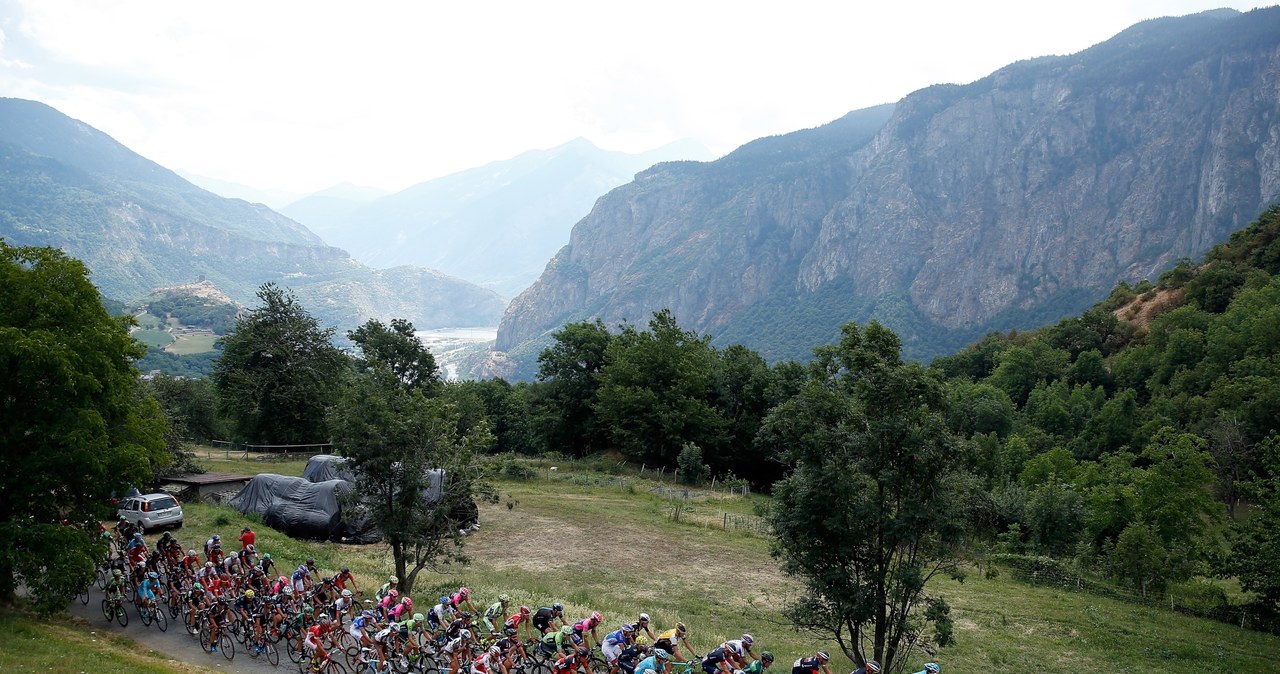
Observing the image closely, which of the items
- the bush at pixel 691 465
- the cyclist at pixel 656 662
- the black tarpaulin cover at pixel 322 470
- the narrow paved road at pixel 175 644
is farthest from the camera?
the bush at pixel 691 465

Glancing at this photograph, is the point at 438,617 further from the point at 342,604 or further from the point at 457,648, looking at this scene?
the point at 342,604

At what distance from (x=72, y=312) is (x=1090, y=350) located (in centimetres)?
9676

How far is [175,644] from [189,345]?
674 ft

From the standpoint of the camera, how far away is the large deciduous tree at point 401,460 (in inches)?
730

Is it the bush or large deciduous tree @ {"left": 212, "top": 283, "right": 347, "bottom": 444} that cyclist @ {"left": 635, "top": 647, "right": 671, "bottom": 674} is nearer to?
the bush

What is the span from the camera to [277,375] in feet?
163

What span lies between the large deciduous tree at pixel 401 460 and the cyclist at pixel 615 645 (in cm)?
710

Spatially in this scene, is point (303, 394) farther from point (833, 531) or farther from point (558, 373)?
point (833, 531)

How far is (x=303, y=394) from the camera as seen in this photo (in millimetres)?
49750

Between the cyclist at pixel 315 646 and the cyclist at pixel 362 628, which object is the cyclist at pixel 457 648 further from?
the cyclist at pixel 315 646

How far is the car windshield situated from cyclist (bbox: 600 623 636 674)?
22081 millimetres

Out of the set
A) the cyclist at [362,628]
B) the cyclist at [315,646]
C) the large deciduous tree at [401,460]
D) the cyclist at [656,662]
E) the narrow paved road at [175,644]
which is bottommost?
the narrow paved road at [175,644]

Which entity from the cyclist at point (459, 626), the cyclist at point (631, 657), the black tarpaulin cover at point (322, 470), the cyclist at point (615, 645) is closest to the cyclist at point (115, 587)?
the cyclist at point (459, 626)

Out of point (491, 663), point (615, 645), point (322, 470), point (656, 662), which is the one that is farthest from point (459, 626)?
point (322, 470)
